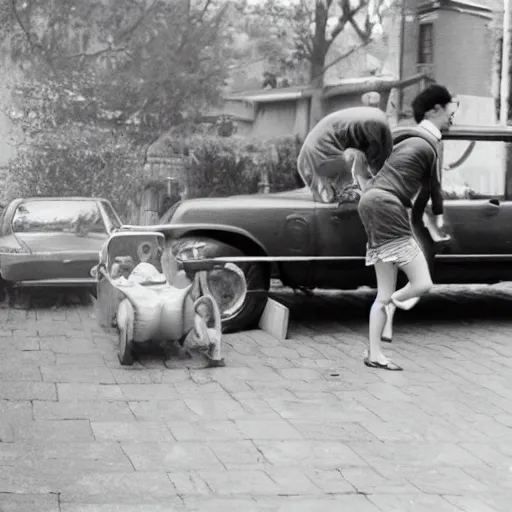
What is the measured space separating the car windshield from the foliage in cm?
96

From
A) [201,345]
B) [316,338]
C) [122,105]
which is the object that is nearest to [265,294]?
[316,338]

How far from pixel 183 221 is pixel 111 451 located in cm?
351

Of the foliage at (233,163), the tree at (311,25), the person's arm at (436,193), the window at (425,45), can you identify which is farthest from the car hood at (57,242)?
the window at (425,45)

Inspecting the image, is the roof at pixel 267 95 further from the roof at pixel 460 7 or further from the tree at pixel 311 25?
the roof at pixel 460 7

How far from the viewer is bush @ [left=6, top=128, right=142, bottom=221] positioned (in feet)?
32.7

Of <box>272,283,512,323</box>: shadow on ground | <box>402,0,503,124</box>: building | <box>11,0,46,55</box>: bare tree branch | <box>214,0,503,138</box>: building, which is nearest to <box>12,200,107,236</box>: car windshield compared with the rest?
<box>11,0,46,55</box>: bare tree branch

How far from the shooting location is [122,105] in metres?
10.2

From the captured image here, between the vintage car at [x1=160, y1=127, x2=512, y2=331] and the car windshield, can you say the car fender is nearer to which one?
the vintage car at [x1=160, y1=127, x2=512, y2=331]

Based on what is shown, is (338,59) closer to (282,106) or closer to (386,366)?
(282,106)

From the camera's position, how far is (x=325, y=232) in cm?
825

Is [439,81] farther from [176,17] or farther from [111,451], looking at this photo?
[111,451]

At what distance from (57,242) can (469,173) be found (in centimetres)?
369

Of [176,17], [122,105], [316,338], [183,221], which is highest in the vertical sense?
[176,17]

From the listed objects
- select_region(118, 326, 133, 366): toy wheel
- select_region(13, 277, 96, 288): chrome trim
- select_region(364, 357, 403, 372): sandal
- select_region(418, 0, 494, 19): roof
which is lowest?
select_region(364, 357, 403, 372): sandal
